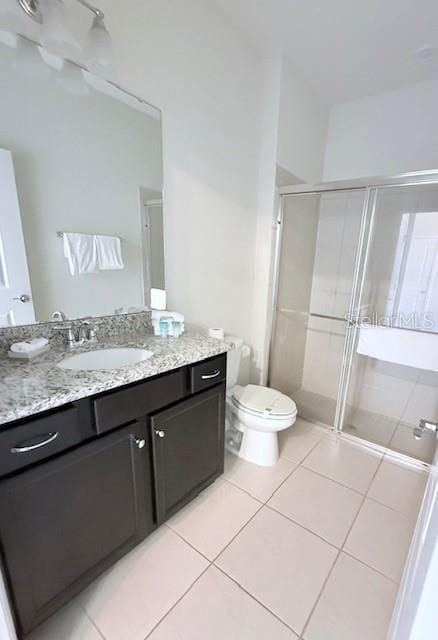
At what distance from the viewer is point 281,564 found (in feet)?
4.23

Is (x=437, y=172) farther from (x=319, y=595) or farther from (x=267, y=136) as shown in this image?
(x=319, y=595)

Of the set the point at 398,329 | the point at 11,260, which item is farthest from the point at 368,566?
the point at 11,260

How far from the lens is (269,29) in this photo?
1.75 metres

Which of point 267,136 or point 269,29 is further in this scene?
point 267,136

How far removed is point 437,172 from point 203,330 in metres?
1.69

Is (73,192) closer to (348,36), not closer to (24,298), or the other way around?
(24,298)

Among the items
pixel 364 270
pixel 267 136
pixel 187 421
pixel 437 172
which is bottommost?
pixel 187 421

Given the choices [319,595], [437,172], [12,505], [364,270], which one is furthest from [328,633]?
[437,172]

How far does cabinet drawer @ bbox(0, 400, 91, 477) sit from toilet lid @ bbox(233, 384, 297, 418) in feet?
3.49

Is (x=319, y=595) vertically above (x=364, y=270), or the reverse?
(x=364, y=270)

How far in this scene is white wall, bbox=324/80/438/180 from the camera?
213cm

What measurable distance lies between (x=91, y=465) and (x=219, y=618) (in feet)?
2.52

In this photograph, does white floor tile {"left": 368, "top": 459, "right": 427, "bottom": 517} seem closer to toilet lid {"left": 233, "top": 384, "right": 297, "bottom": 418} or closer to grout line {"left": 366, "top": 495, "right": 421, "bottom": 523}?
grout line {"left": 366, "top": 495, "right": 421, "bottom": 523}

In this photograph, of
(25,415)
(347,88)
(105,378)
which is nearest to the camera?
(25,415)
